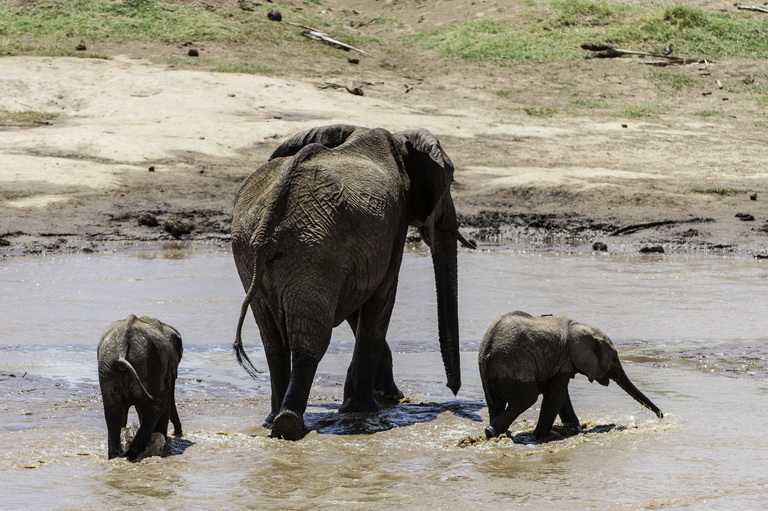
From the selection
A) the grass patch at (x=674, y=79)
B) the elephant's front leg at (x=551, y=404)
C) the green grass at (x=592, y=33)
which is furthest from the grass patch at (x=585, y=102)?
the elephant's front leg at (x=551, y=404)

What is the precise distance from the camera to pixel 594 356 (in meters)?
6.98

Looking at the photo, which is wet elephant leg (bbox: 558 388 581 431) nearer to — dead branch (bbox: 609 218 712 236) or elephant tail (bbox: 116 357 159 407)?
elephant tail (bbox: 116 357 159 407)

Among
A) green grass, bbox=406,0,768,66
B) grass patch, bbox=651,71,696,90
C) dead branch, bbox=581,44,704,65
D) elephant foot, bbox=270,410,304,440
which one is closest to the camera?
elephant foot, bbox=270,410,304,440

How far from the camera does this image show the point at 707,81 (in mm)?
27875

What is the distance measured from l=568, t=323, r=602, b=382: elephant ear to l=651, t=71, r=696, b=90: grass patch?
858 inches

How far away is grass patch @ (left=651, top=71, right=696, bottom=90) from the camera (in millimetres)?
27641

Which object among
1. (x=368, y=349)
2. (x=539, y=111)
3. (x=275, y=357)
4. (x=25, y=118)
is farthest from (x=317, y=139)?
(x=539, y=111)

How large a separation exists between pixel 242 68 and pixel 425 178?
62.9ft

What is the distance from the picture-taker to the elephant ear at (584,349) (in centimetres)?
691

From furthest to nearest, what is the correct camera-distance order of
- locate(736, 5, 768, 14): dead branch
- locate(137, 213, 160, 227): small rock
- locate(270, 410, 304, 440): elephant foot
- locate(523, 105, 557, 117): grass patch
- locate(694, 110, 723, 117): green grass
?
locate(736, 5, 768, 14): dead branch → locate(694, 110, 723, 117): green grass → locate(523, 105, 557, 117): grass patch → locate(137, 213, 160, 227): small rock → locate(270, 410, 304, 440): elephant foot

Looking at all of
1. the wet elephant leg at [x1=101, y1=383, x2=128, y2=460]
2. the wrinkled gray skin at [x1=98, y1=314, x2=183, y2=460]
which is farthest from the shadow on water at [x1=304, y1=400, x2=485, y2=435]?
the wet elephant leg at [x1=101, y1=383, x2=128, y2=460]

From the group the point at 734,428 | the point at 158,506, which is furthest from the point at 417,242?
the point at 158,506

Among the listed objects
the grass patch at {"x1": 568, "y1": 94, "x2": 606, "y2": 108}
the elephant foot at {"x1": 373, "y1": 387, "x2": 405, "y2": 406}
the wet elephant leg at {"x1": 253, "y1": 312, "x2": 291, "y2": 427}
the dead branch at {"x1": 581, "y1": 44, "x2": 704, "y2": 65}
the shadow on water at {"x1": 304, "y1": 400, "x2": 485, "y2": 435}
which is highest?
the dead branch at {"x1": 581, "y1": 44, "x2": 704, "y2": 65}

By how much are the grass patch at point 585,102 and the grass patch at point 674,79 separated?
7.68ft
